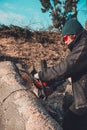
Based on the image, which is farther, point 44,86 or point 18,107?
point 44,86

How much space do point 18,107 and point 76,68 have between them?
0.82 m

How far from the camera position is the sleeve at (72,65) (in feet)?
13.7

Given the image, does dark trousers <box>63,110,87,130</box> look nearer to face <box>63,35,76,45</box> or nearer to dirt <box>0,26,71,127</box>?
face <box>63,35,76,45</box>

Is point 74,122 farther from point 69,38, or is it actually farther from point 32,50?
point 32,50

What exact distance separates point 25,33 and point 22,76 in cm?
640

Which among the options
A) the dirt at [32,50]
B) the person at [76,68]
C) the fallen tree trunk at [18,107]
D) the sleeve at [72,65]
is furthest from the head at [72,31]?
the dirt at [32,50]

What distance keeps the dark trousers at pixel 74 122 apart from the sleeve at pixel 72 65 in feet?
1.90

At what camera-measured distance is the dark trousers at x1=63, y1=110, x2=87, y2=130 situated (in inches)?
179

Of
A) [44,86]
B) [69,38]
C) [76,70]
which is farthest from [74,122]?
[69,38]

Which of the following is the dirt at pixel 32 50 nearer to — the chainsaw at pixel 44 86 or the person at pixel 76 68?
the chainsaw at pixel 44 86

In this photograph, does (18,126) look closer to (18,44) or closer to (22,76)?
(22,76)

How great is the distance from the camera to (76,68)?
166 inches

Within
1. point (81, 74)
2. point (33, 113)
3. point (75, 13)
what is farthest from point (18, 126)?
point (75, 13)

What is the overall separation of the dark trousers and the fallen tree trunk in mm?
431
